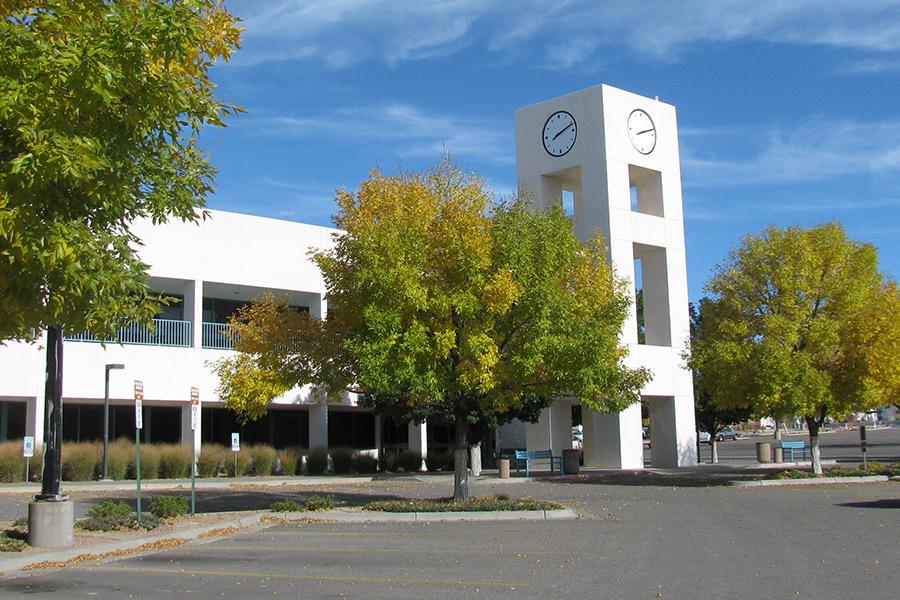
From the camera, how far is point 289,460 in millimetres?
35844

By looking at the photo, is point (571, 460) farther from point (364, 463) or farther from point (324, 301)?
point (324, 301)

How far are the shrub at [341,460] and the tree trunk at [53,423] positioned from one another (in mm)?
23015

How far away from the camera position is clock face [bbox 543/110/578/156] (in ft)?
130

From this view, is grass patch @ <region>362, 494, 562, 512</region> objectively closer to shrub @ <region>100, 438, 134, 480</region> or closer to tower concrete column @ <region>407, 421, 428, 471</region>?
shrub @ <region>100, 438, 134, 480</region>

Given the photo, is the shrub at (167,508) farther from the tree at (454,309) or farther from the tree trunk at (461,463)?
the tree trunk at (461,463)

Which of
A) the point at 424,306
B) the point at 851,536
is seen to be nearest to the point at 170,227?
the point at 424,306

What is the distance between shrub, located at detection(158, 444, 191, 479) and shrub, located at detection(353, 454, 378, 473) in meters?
8.15

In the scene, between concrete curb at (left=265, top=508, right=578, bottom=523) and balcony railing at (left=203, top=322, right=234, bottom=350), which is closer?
concrete curb at (left=265, top=508, right=578, bottom=523)

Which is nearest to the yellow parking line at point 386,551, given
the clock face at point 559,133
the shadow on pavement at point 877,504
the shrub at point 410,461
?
the shadow on pavement at point 877,504

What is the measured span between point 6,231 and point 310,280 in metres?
30.0

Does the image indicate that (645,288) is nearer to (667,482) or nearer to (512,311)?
(667,482)

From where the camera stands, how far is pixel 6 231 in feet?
29.2

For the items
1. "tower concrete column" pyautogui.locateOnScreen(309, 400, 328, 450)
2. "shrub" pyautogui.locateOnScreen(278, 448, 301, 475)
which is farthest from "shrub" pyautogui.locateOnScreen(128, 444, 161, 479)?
"tower concrete column" pyautogui.locateOnScreen(309, 400, 328, 450)

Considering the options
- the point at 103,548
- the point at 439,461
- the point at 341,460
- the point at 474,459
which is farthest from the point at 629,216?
the point at 103,548
